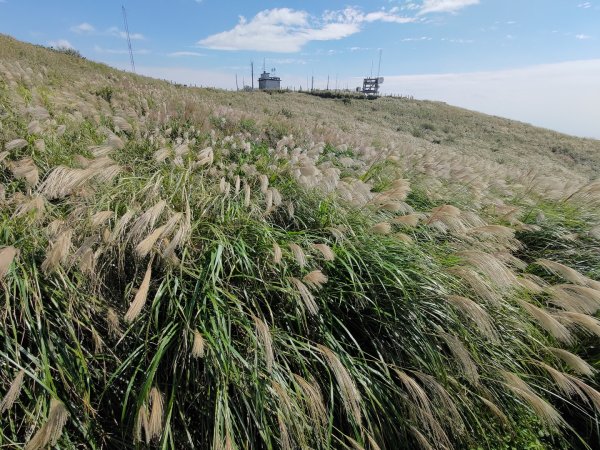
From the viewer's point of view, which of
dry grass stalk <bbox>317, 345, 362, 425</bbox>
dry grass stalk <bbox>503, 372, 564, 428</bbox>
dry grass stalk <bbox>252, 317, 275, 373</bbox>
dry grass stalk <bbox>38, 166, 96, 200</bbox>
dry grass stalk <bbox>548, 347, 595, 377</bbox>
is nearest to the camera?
dry grass stalk <bbox>252, 317, 275, 373</bbox>

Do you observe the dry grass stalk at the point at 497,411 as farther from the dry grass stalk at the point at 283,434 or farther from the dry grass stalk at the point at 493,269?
the dry grass stalk at the point at 283,434

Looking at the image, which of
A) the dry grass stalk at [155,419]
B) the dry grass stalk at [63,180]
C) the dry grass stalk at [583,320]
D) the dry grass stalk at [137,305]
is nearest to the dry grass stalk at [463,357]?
the dry grass stalk at [583,320]

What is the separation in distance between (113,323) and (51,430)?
0.64 meters

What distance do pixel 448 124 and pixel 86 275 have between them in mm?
26297

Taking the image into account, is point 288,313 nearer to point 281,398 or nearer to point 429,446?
point 281,398

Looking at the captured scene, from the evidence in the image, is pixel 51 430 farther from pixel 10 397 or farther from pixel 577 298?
pixel 577 298

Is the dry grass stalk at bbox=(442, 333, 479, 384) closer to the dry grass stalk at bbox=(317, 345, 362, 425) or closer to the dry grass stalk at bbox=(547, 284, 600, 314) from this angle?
the dry grass stalk at bbox=(317, 345, 362, 425)

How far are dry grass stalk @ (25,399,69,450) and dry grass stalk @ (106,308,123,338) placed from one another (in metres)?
0.52

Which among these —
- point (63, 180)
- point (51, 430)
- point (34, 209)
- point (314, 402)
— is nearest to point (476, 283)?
point (314, 402)

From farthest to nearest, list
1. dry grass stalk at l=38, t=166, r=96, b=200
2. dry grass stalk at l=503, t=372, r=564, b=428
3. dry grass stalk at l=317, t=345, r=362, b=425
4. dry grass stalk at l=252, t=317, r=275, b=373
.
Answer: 1. dry grass stalk at l=38, t=166, r=96, b=200
2. dry grass stalk at l=503, t=372, r=564, b=428
3. dry grass stalk at l=317, t=345, r=362, b=425
4. dry grass stalk at l=252, t=317, r=275, b=373

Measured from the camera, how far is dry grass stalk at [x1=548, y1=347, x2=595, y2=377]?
2.10 meters

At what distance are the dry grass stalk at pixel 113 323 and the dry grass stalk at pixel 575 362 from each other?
9.23ft

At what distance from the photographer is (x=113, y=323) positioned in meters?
2.03

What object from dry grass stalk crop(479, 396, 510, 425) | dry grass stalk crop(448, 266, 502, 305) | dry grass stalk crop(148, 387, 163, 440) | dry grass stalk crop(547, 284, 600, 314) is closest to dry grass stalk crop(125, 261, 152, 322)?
dry grass stalk crop(148, 387, 163, 440)
